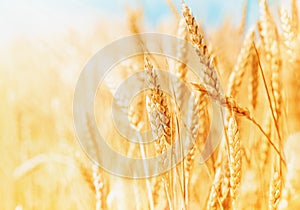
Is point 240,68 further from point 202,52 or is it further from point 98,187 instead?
point 98,187

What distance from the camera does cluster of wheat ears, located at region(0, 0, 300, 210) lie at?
0.52 metres

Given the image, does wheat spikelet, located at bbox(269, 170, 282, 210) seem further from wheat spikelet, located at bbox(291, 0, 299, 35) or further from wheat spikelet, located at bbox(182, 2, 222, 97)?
wheat spikelet, located at bbox(291, 0, 299, 35)

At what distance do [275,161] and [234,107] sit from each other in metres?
0.11

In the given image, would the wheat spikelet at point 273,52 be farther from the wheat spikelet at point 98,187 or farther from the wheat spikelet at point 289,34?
the wheat spikelet at point 98,187

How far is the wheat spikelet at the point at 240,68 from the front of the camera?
66cm

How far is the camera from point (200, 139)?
658mm

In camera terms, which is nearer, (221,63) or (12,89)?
(221,63)

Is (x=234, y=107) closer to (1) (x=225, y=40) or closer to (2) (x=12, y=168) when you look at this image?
(1) (x=225, y=40)

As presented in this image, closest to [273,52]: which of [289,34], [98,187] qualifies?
[289,34]

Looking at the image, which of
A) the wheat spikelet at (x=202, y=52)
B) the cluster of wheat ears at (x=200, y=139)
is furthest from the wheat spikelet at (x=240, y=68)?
the wheat spikelet at (x=202, y=52)

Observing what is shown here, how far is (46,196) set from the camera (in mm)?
832

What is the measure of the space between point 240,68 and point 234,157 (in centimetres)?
20

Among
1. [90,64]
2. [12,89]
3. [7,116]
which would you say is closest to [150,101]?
[90,64]

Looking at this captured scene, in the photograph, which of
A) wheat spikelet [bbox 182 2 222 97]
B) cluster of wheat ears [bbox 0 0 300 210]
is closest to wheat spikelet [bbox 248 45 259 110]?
cluster of wheat ears [bbox 0 0 300 210]
